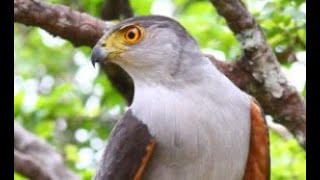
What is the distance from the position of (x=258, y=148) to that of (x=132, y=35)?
92 centimetres

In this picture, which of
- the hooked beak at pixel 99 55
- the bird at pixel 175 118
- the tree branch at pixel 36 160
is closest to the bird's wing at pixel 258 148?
the bird at pixel 175 118

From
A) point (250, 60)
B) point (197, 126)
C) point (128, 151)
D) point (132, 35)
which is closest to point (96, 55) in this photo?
point (132, 35)

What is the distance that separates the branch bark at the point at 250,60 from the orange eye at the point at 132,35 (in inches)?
33.3

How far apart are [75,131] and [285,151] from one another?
2.52m

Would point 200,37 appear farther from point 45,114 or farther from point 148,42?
point 148,42

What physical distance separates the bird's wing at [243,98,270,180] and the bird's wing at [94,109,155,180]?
58 cm

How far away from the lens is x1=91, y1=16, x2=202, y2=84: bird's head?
14.4 feet

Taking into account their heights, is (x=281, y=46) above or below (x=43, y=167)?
above

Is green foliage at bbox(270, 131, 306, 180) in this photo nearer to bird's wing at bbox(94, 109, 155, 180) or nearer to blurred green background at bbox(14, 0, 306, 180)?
blurred green background at bbox(14, 0, 306, 180)

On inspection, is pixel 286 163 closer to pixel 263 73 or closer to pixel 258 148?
pixel 263 73

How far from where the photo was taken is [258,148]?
4.34m

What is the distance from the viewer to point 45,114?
7.81 m

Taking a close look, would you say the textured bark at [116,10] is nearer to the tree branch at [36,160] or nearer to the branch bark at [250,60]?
the branch bark at [250,60]
